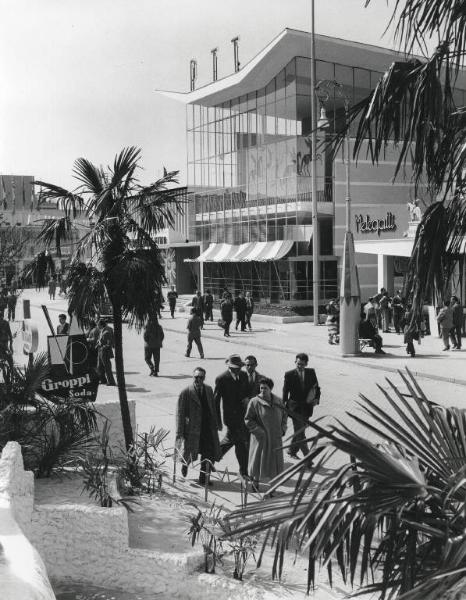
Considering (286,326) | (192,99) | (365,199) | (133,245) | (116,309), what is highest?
(192,99)

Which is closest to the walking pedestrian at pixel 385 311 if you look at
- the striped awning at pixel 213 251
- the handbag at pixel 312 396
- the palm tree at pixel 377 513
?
the striped awning at pixel 213 251

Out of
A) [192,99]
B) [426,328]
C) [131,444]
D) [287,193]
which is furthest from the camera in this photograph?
[192,99]

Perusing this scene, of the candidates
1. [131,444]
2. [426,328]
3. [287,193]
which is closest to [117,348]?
[131,444]

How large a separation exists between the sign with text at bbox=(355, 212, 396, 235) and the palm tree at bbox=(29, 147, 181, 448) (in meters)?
23.2

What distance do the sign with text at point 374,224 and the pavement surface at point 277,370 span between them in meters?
4.71

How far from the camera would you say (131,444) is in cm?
931

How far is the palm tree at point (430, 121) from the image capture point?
16.3 ft

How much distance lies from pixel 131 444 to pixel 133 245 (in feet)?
7.97

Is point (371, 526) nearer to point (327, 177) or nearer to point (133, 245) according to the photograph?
point (133, 245)

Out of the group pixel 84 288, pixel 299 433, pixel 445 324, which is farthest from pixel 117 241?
pixel 445 324

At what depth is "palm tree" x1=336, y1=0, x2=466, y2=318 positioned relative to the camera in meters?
4.95

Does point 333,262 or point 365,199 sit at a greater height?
point 365,199

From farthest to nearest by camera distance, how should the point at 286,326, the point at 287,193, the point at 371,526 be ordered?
the point at 287,193
the point at 286,326
the point at 371,526

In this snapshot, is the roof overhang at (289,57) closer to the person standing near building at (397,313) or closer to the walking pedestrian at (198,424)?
the person standing near building at (397,313)
